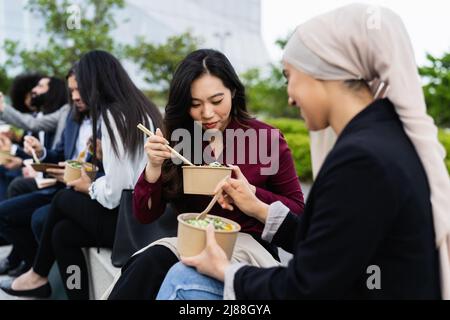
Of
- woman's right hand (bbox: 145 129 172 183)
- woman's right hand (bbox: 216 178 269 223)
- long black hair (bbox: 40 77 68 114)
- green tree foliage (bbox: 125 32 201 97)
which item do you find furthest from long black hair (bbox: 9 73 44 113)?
green tree foliage (bbox: 125 32 201 97)

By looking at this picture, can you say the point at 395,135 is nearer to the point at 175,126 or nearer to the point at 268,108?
the point at 175,126

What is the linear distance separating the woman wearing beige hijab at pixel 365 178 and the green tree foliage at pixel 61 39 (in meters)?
9.85

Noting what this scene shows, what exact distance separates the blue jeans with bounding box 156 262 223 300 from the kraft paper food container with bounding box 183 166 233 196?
0.37 metres

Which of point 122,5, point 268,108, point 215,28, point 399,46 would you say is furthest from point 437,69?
point 215,28

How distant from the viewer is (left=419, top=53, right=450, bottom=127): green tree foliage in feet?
27.5

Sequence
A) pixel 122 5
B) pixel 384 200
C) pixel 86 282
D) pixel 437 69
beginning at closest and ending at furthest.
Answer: pixel 384 200
pixel 86 282
pixel 437 69
pixel 122 5

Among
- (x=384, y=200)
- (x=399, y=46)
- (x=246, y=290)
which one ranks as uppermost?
(x=399, y=46)

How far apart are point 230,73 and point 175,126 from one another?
35cm

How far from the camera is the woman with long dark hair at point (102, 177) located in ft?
8.60

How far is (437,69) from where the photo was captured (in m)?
8.50

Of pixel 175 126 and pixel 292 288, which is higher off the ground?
pixel 175 126

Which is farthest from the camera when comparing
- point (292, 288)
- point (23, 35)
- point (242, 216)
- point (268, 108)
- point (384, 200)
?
point (23, 35)

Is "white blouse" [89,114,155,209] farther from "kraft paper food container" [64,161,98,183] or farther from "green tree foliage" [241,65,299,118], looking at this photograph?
"green tree foliage" [241,65,299,118]

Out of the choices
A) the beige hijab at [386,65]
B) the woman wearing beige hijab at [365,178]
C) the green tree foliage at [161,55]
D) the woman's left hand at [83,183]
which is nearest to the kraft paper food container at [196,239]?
the woman wearing beige hijab at [365,178]
